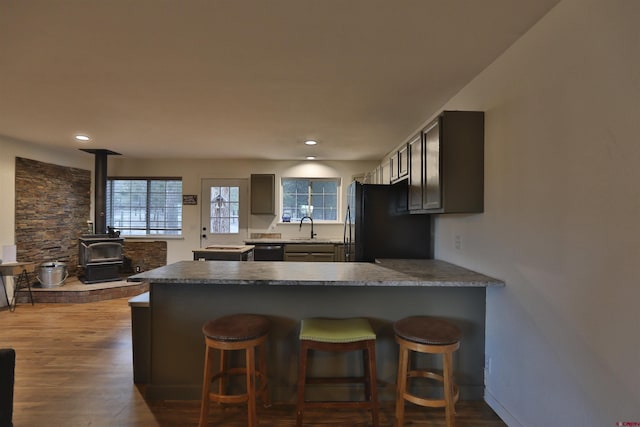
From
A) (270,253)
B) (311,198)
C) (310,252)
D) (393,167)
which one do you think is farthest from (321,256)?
(393,167)

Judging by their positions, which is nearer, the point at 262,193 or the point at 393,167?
the point at 393,167

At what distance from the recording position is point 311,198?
6.07 m

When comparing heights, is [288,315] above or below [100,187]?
below

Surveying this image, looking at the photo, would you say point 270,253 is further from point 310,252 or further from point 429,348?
point 429,348

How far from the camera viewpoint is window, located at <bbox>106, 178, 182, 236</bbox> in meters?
6.09

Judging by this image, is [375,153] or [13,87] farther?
[375,153]

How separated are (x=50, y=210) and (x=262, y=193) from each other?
130 inches

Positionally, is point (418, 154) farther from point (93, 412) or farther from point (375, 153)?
point (93, 412)

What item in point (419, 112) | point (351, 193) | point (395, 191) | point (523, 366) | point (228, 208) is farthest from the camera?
point (228, 208)

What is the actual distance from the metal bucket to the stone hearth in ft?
0.29

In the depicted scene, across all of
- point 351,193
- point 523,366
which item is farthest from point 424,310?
point 351,193

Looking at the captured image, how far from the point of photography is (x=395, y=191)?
3.41 m

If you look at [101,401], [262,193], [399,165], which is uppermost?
[399,165]

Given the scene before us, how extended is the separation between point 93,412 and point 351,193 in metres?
2.87
